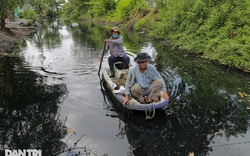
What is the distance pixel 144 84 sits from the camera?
689 centimetres

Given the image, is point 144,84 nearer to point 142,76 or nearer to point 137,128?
point 142,76

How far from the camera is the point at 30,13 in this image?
48188 millimetres

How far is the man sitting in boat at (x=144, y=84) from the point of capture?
6.75m

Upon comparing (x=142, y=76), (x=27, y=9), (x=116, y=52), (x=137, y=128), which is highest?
(x=27, y=9)

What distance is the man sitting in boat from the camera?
22.1ft

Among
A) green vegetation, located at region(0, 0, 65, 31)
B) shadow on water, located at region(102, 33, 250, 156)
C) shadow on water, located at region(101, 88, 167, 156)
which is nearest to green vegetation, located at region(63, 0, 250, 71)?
shadow on water, located at region(102, 33, 250, 156)

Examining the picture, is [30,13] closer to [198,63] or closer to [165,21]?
[165,21]

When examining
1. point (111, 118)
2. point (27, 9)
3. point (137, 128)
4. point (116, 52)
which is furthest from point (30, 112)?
point (27, 9)

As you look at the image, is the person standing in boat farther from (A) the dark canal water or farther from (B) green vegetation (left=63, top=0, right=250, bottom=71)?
(B) green vegetation (left=63, top=0, right=250, bottom=71)

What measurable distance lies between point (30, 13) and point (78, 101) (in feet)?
150

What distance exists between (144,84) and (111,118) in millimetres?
1454

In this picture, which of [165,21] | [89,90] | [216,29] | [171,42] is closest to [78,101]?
[89,90]

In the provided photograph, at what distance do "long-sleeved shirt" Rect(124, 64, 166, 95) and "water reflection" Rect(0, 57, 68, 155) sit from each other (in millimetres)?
2278

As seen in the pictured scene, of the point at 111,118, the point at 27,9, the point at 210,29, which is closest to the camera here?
the point at 111,118
